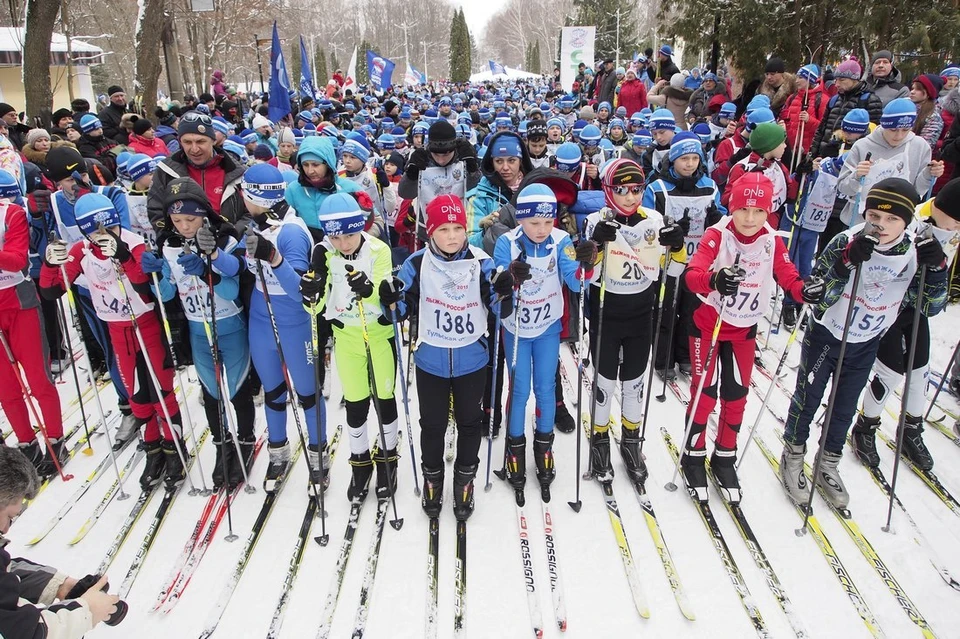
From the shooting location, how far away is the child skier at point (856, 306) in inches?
124

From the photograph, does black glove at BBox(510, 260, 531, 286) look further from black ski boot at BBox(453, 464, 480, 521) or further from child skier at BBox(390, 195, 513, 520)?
black ski boot at BBox(453, 464, 480, 521)

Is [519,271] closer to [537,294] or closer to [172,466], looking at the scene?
[537,294]

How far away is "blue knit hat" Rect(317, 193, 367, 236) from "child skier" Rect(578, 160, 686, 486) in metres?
1.51

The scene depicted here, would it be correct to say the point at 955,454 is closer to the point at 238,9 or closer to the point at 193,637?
the point at 193,637

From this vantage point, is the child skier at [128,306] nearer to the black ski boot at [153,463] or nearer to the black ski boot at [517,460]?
the black ski boot at [153,463]

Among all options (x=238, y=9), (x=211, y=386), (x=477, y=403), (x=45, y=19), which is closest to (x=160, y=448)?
(x=211, y=386)

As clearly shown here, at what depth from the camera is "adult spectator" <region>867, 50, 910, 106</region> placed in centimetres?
708

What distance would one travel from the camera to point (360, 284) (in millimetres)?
3154

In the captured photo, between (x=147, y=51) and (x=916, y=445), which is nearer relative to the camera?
(x=916, y=445)

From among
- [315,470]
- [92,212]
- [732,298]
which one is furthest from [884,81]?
[92,212]

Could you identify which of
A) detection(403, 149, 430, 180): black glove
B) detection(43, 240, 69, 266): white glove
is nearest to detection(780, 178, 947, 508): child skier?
detection(403, 149, 430, 180): black glove

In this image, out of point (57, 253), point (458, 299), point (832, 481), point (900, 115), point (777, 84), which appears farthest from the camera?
point (777, 84)

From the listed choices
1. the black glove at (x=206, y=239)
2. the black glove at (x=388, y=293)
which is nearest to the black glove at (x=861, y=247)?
A: the black glove at (x=388, y=293)

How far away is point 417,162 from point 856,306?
142 inches
